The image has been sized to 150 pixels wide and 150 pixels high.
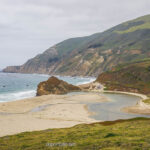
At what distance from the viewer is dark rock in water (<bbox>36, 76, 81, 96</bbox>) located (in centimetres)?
11441

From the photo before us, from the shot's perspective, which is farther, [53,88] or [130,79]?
[130,79]

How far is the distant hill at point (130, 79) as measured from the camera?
12419 centimetres

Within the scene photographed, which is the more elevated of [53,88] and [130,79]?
[130,79]

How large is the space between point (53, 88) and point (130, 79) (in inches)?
2116

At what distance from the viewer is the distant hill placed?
407 feet

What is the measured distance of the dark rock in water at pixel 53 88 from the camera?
11441 cm

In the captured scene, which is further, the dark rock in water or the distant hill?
the distant hill

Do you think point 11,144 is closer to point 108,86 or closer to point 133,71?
point 108,86

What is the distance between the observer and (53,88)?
12075 cm

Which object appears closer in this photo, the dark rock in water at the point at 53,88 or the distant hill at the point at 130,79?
the dark rock in water at the point at 53,88

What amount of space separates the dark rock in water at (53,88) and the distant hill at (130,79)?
84.7 feet

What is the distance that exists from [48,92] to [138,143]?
95576 millimetres

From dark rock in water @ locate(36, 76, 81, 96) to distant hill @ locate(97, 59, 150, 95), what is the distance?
2583 cm

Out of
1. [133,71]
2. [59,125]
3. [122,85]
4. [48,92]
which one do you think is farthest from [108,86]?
[59,125]
